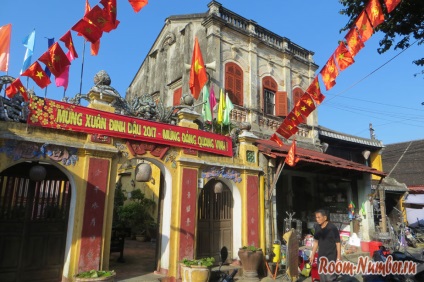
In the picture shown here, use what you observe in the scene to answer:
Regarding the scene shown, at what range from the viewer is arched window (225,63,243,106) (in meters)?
12.0

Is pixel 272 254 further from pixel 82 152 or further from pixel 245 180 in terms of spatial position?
pixel 82 152

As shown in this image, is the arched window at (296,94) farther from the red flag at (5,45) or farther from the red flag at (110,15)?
the red flag at (5,45)

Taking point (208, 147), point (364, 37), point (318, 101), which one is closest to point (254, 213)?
point (208, 147)

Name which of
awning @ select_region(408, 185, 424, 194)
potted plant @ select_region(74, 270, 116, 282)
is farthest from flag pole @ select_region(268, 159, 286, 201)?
awning @ select_region(408, 185, 424, 194)

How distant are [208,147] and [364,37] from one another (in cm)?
462

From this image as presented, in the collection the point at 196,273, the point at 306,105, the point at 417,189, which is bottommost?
the point at 196,273

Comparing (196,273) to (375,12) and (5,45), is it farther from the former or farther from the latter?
(5,45)

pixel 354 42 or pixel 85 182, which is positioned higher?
pixel 354 42

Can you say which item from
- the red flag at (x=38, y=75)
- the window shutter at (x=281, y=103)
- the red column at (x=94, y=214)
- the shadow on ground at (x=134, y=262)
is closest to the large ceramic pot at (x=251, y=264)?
the shadow on ground at (x=134, y=262)

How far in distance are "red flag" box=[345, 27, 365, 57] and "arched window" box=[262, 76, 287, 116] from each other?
686 cm

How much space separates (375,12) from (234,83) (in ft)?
22.0

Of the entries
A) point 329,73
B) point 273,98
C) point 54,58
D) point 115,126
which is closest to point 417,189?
point 273,98

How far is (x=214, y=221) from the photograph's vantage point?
9.08m

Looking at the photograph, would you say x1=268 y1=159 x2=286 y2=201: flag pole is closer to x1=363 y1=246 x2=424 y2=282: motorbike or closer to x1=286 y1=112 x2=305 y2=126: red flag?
x1=286 y1=112 x2=305 y2=126: red flag
